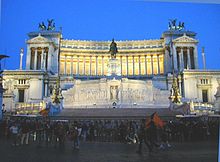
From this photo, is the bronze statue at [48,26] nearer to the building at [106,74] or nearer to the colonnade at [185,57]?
the building at [106,74]

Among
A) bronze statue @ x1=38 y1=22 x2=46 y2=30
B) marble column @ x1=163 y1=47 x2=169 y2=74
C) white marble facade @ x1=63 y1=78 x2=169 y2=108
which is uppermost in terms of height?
bronze statue @ x1=38 y1=22 x2=46 y2=30

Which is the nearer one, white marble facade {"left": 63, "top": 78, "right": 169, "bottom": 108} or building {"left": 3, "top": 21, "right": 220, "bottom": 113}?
white marble facade {"left": 63, "top": 78, "right": 169, "bottom": 108}

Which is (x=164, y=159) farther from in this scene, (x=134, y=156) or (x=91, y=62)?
(x=91, y=62)

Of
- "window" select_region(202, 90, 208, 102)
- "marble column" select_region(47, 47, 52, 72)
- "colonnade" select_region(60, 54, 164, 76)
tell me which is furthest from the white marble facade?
"colonnade" select_region(60, 54, 164, 76)

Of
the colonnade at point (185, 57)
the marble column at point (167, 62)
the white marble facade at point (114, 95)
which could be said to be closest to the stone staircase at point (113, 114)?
the white marble facade at point (114, 95)

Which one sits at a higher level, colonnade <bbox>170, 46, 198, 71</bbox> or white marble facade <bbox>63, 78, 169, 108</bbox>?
colonnade <bbox>170, 46, 198, 71</bbox>

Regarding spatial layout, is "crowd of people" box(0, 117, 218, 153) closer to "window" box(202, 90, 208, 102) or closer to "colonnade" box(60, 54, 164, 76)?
"window" box(202, 90, 208, 102)

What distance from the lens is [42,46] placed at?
126 ft

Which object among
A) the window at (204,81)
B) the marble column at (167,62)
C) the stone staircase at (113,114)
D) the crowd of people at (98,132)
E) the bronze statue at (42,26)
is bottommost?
the crowd of people at (98,132)

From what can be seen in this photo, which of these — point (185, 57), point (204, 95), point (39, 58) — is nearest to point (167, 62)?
point (185, 57)

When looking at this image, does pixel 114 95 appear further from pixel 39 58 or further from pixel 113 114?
pixel 39 58

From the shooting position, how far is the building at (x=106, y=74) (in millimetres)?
26078

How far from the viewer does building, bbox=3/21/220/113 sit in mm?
26078

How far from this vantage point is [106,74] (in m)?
41.6
